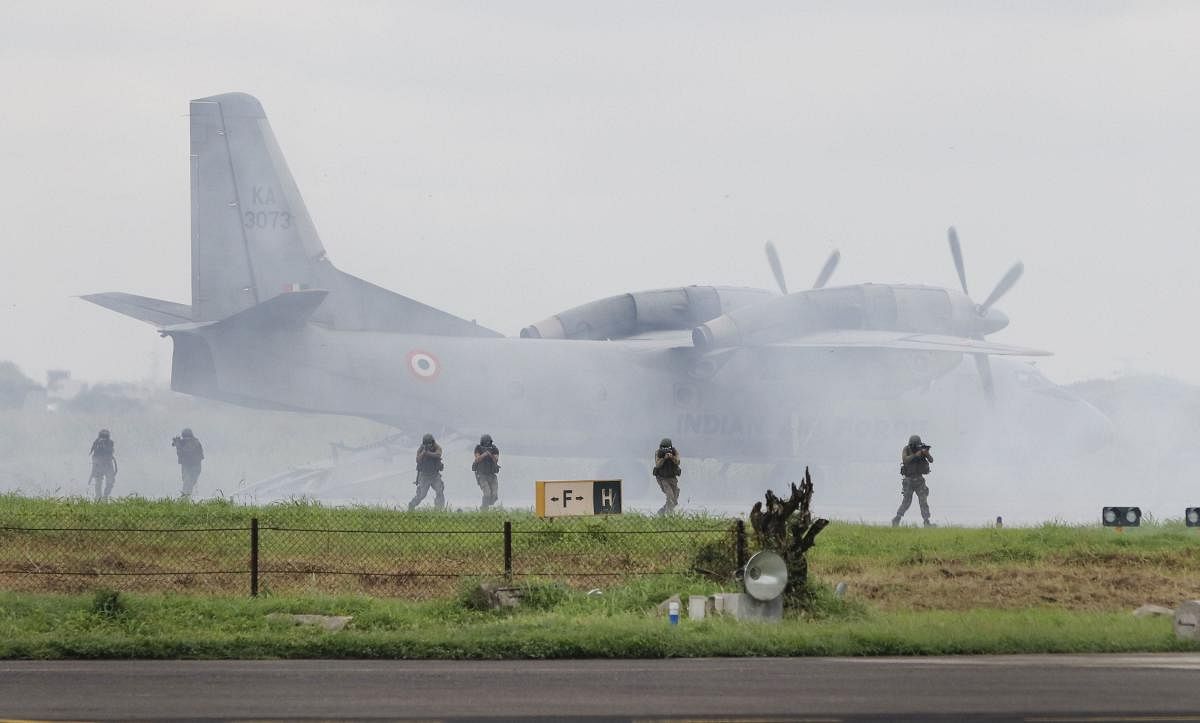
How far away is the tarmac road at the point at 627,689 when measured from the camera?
37.8ft

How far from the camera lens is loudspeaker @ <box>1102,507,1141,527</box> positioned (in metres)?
26.5

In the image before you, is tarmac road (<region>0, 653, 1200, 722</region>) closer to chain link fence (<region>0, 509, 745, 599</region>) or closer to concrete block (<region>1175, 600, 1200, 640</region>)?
concrete block (<region>1175, 600, 1200, 640</region>)

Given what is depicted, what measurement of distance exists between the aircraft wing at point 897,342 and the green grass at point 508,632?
80.8ft

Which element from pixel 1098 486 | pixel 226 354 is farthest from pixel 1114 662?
pixel 1098 486

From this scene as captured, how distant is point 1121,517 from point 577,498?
30.7ft

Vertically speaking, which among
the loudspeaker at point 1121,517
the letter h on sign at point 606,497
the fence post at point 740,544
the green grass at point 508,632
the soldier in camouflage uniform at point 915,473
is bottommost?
the green grass at point 508,632

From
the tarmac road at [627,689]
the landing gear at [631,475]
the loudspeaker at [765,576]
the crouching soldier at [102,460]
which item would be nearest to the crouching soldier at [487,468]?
the crouching soldier at [102,460]

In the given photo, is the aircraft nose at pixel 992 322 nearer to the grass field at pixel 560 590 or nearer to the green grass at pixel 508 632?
the grass field at pixel 560 590

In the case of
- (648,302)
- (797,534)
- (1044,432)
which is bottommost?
(797,534)

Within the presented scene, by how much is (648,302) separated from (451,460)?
46.8ft

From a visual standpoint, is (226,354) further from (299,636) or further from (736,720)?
(736,720)

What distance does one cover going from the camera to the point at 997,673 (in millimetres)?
13930

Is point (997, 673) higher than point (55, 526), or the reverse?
point (55, 526)

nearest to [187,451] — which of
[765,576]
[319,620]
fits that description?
[319,620]
